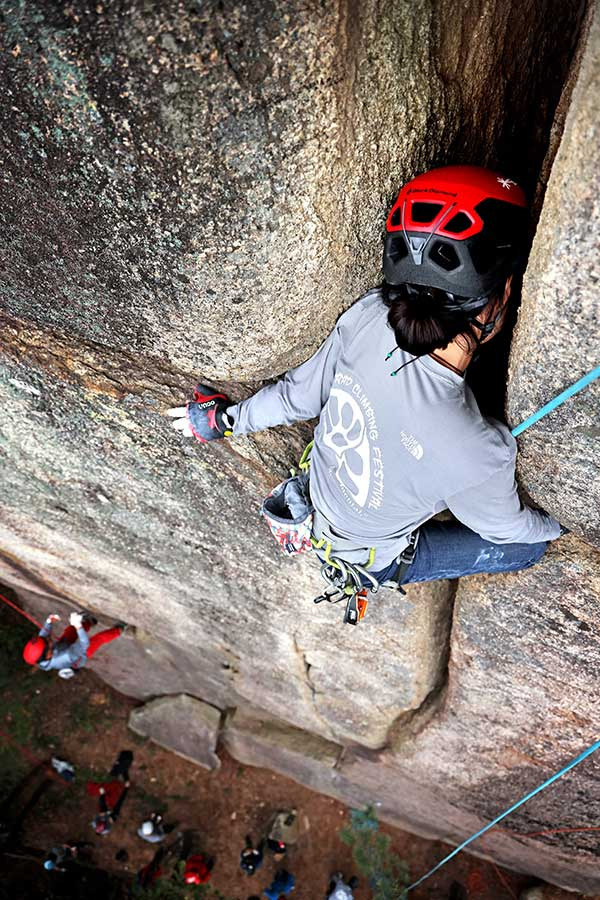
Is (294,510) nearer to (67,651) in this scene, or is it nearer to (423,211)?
(423,211)

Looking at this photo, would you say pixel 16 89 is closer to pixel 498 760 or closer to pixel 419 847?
pixel 498 760

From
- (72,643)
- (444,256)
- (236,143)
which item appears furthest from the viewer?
(72,643)

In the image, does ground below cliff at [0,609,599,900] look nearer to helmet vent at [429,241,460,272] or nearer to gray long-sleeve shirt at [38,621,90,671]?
gray long-sleeve shirt at [38,621,90,671]

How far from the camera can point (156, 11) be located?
167 cm

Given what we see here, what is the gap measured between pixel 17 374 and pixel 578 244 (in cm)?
265

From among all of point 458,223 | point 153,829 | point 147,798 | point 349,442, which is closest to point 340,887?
point 153,829

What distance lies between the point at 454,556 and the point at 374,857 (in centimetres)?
657

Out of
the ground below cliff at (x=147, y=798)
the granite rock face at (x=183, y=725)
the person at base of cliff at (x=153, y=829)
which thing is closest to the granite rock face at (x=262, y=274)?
the granite rock face at (x=183, y=725)

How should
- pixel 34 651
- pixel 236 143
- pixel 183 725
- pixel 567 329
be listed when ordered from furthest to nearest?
pixel 183 725
pixel 34 651
pixel 567 329
pixel 236 143

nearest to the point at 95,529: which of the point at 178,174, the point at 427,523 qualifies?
the point at 427,523

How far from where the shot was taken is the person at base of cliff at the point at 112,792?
8562 mm

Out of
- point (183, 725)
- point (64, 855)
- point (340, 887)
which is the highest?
point (183, 725)

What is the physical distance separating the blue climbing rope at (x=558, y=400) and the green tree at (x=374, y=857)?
6.82 meters

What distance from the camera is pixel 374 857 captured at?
8055 mm
